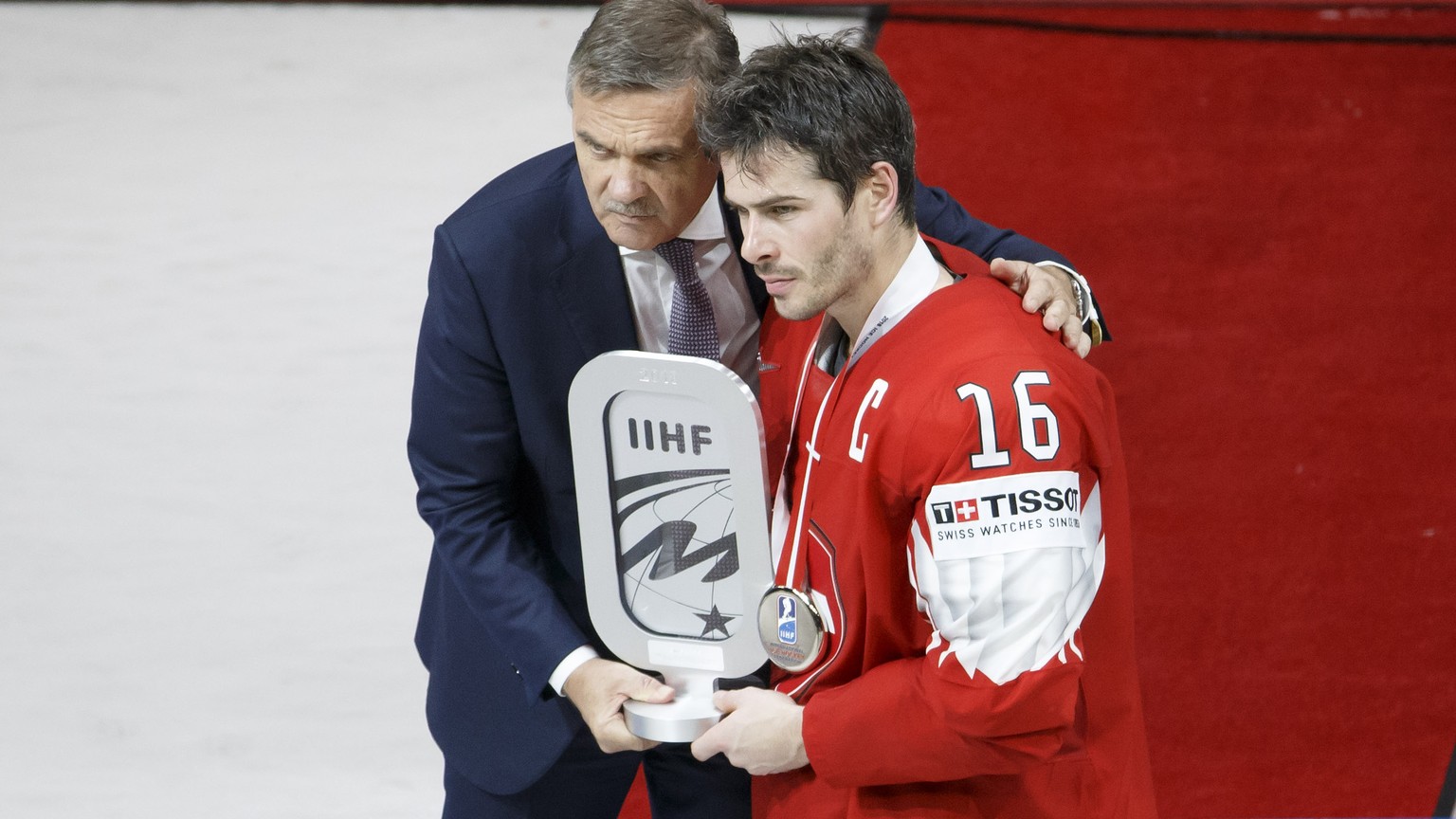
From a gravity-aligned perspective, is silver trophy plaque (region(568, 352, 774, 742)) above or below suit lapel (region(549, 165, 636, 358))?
below

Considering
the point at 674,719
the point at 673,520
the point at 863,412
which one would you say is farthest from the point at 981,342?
the point at 674,719

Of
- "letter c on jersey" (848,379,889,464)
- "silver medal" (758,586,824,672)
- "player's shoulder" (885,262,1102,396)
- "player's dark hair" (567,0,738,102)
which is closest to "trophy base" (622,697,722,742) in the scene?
"silver medal" (758,586,824,672)

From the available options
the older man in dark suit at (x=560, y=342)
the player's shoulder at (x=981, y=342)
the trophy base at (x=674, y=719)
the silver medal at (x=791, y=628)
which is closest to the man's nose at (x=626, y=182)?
the older man in dark suit at (x=560, y=342)

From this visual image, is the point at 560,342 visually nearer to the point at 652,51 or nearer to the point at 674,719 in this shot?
the point at 652,51

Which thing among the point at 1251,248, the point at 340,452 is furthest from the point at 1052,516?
the point at 1251,248

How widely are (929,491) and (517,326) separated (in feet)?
1.99

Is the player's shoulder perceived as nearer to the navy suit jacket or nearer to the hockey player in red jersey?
the hockey player in red jersey

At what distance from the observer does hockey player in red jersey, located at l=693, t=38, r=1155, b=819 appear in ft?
4.79

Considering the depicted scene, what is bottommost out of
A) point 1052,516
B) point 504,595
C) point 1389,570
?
point 1389,570

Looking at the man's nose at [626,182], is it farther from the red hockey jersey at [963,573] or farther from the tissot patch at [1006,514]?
the tissot patch at [1006,514]

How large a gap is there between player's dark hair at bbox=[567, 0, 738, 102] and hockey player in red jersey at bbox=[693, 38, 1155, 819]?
0.24ft

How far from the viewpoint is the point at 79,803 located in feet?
9.66

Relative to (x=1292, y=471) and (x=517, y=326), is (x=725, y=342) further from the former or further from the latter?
(x=1292, y=471)

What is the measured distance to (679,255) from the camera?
1854 mm
